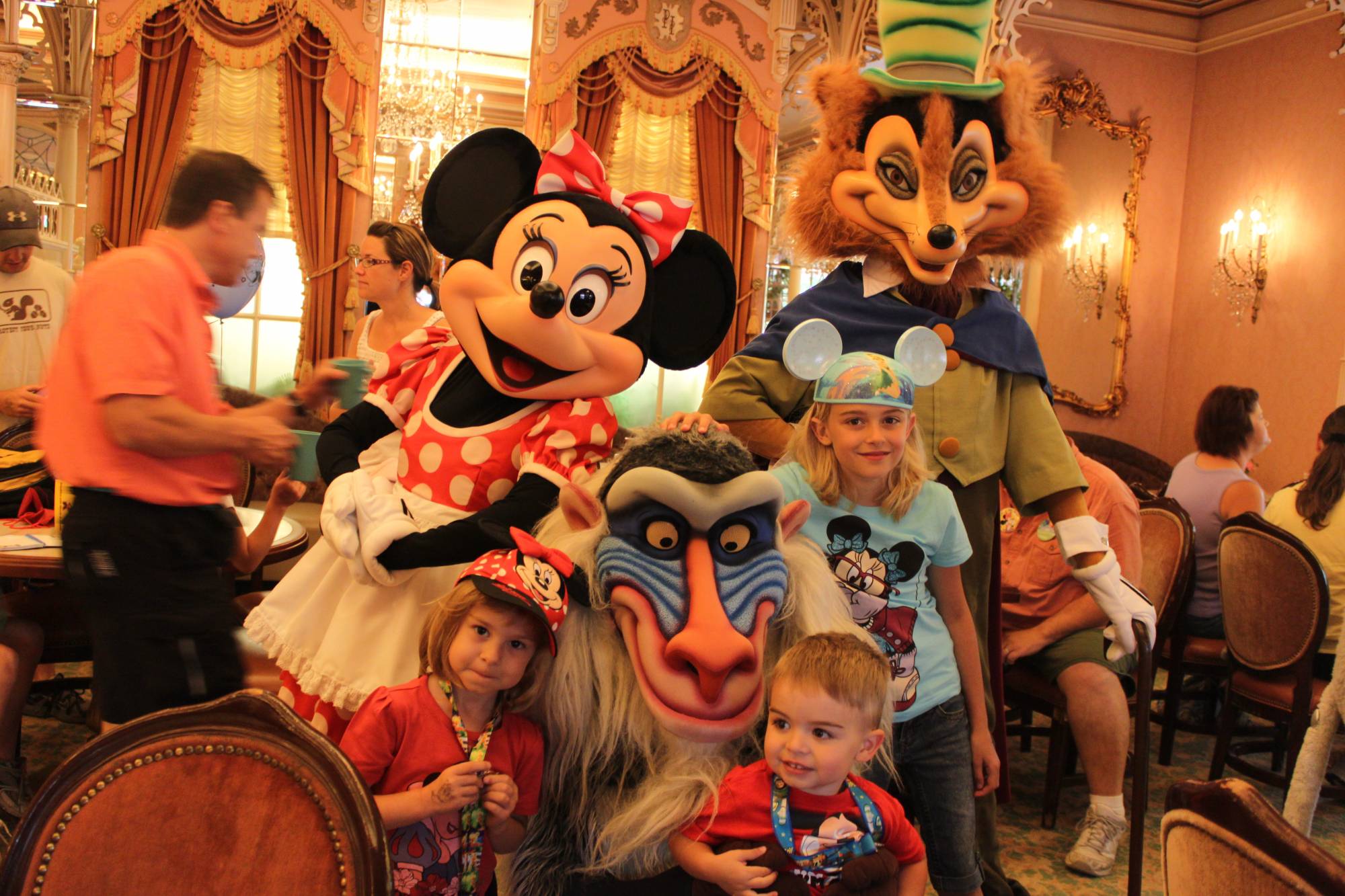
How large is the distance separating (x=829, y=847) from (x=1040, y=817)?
2.23m

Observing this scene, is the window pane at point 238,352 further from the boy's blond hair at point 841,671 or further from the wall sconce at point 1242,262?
the wall sconce at point 1242,262

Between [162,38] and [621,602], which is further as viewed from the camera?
[162,38]

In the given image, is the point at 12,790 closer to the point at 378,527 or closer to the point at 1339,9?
the point at 378,527

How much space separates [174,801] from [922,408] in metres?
1.38

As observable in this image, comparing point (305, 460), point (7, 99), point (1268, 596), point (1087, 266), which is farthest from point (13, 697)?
point (1087, 266)

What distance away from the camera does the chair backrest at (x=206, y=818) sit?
38.8 inches

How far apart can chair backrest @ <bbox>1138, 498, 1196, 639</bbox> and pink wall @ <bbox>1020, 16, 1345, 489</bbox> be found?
3.12 meters

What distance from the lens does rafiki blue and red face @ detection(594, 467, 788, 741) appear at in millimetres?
1461

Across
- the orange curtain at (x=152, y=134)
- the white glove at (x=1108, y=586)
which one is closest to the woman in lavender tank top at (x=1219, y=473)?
the white glove at (x=1108, y=586)

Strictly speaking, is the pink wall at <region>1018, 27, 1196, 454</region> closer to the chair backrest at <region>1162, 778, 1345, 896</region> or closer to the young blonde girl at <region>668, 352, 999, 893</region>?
the young blonde girl at <region>668, 352, 999, 893</region>

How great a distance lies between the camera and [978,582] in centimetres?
200

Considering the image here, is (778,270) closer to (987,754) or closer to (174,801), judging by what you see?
(987,754)

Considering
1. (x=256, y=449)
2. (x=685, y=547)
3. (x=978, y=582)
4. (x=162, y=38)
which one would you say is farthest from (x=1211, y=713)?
(x=162, y=38)

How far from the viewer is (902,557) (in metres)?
1.73
